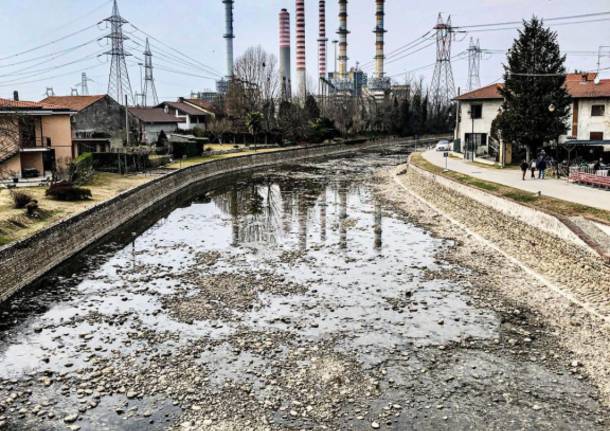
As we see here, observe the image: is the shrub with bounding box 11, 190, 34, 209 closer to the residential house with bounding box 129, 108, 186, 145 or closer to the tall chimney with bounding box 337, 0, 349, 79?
the residential house with bounding box 129, 108, 186, 145

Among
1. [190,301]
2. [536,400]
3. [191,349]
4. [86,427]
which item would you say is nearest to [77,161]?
[190,301]

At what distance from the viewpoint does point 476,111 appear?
2228 inches

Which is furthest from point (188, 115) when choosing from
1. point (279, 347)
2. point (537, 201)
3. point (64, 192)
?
point (279, 347)

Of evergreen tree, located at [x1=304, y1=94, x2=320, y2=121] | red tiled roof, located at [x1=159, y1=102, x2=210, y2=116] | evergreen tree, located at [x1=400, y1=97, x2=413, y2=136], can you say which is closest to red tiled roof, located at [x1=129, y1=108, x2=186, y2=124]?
red tiled roof, located at [x1=159, y1=102, x2=210, y2=116]

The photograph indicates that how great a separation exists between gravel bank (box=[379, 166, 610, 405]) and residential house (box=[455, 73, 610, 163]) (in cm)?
1157

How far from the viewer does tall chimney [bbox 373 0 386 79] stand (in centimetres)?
14125

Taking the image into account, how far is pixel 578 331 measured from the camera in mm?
15828

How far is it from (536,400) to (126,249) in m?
19.6

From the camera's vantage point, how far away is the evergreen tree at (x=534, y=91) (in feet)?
137

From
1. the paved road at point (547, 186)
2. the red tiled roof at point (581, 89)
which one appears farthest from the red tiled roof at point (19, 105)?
the red tiled roof at point (581, 89)

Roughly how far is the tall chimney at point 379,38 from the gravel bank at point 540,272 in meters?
114

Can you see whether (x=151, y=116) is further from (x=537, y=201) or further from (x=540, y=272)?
(x=540, y=272)

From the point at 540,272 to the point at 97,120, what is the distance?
166 ft

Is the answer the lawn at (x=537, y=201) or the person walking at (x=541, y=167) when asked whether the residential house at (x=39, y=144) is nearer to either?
the lawn at (x=537, y=201)
